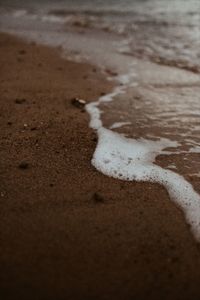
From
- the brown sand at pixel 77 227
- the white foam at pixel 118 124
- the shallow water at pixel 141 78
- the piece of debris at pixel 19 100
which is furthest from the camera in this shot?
the piece of debris at pixel 19 100

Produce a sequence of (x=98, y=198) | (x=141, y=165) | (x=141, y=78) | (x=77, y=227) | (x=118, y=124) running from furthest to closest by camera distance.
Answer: (x=141, y=78) → (x=118, y=124) → (x=141, y=165) → (x=98, y=198) → (x=77, y=227)

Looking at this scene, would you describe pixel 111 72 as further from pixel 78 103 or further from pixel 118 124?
pixel 118 124

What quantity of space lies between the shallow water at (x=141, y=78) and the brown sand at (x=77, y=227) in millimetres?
165

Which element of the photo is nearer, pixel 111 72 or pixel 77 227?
pixel 77 227

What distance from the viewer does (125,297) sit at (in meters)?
1.92

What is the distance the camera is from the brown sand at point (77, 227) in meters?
1.97

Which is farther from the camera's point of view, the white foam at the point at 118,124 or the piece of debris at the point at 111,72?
the piece of debris at the point at 111,72

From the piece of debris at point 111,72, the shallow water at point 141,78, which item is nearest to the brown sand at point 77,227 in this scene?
the shallow water at point 141,78

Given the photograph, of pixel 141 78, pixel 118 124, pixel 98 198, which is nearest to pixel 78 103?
pixel 118 124

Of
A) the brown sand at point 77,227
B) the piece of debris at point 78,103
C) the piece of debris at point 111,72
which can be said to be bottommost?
the brown sand at point 77,227

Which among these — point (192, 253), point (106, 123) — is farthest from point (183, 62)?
point (192, 253)

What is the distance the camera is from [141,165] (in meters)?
2.92

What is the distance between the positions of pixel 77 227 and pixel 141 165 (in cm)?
81

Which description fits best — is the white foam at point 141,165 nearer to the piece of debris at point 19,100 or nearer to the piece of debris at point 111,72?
the piece of debris at point 19,100
